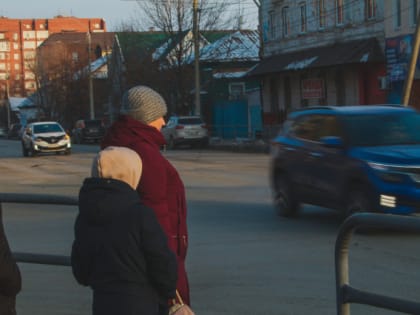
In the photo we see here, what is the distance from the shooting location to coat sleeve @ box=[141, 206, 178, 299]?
379cm

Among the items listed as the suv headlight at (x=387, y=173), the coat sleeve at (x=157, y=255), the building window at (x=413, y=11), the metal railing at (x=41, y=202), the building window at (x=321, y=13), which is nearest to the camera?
the coat sleeve at (x=157, y=255)

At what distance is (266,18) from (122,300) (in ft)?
145

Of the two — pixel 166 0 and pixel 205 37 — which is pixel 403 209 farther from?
pixel 205 37

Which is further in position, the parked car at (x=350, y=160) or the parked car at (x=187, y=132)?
the parked car at (x=187, y=132)

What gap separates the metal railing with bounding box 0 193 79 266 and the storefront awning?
95.7 feet

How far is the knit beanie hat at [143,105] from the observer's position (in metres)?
4.58

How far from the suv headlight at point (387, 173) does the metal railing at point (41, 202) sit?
591 cm

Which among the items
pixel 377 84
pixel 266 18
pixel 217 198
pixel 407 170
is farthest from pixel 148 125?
pixel 266 18

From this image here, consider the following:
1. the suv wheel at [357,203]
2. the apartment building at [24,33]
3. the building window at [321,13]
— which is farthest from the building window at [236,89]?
the apartment building at [24,33]

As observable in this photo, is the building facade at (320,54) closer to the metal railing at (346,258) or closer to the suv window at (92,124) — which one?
the suv window at (92,124)

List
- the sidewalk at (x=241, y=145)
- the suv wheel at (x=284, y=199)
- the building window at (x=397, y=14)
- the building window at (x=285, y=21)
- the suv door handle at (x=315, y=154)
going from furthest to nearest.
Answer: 1. the building window at (x=285, y=21)
2. the sidewalk at (x=241, y=145)
3. the building window at (x=397, y=14)
4. the suv wheel at (x=284, y=199)
5. the suv door handle at (x=315, y=154)

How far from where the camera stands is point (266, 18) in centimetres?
4703

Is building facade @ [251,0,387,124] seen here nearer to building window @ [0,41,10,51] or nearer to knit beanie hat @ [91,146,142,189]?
knit beanie hat @ [91,146,142,189]

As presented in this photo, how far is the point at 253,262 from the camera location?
30.3 ft
